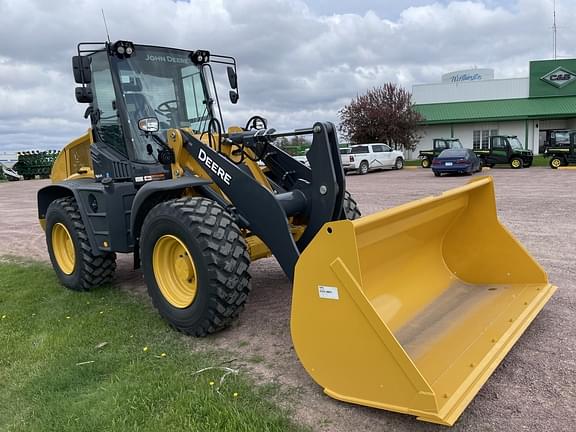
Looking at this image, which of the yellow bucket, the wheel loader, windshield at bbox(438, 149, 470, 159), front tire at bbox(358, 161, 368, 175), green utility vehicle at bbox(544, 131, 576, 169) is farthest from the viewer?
front tire at bbox(358, 161, 368, 175)

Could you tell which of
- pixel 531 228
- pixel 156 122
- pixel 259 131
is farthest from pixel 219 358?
pixel 531 228

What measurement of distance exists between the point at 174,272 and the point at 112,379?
1.10 meters

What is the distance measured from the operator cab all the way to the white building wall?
37345 mm

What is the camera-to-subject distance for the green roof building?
36562 mm

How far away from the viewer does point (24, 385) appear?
147 inches

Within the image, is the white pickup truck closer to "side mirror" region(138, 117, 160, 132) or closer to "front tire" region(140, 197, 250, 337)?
"side mirror" region(138, 117, 160, 132)

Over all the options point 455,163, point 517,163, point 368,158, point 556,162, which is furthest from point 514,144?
point 368,158

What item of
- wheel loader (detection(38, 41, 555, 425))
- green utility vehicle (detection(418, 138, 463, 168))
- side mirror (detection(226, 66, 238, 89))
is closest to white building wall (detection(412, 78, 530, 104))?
green utility vehicle (detection(418, 138, 463, 168))

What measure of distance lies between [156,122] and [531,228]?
6553 mm

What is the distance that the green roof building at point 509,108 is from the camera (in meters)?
36.6

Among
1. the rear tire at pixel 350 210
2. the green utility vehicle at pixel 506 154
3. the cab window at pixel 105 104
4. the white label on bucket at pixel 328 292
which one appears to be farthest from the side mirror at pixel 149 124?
the green utility vehicle at pixel 506 154

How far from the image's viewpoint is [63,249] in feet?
20.7

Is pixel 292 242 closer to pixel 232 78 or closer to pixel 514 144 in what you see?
pixel 232 78

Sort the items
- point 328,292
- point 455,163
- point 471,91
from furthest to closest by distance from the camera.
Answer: point 471,91
point 455,163
point 328,292
